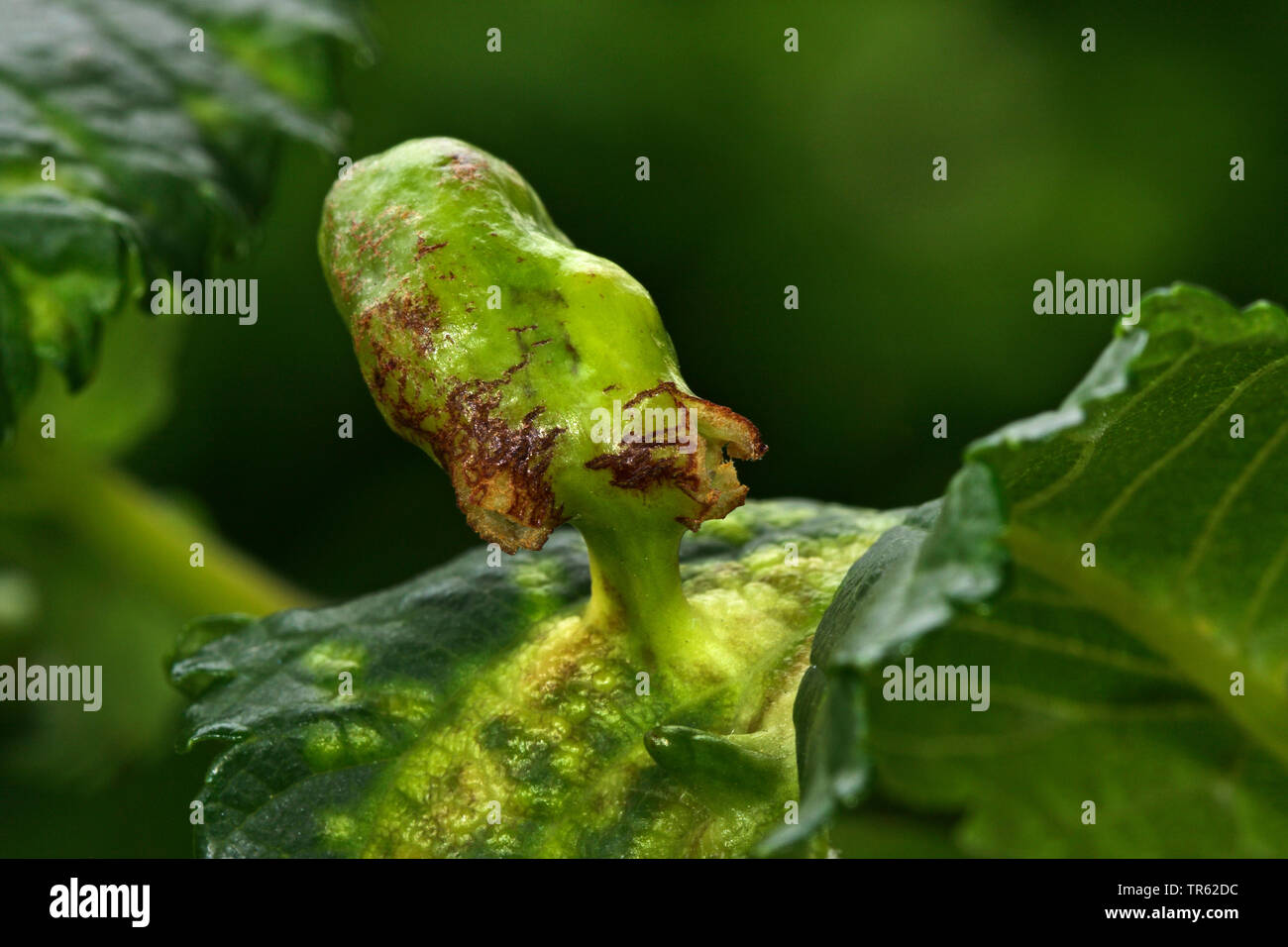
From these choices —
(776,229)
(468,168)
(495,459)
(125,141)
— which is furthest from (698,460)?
(776,229)

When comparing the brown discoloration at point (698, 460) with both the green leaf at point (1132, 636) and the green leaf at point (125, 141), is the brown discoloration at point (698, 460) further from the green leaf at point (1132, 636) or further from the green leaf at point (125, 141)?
the green leaf at point (125, 141)

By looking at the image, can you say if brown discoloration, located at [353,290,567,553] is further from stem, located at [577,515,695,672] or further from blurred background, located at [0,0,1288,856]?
blurred background, located at [0,0,1288,856]

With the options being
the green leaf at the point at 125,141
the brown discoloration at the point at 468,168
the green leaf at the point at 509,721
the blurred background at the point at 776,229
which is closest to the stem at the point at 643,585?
the green leaf at the point at 509,721

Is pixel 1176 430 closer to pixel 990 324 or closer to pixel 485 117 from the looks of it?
pixel 990 324

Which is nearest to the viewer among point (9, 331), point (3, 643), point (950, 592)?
point (950, 592)

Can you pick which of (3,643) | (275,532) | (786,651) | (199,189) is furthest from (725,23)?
(786,651)

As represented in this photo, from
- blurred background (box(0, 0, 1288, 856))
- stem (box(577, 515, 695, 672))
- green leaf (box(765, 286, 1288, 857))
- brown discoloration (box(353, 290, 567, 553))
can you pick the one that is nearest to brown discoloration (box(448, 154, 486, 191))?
brown discoloration (box(353, 290, 567, 553))

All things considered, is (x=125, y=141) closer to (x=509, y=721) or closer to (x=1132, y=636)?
(x=509, y=721)

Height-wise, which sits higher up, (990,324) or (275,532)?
(990,324)
